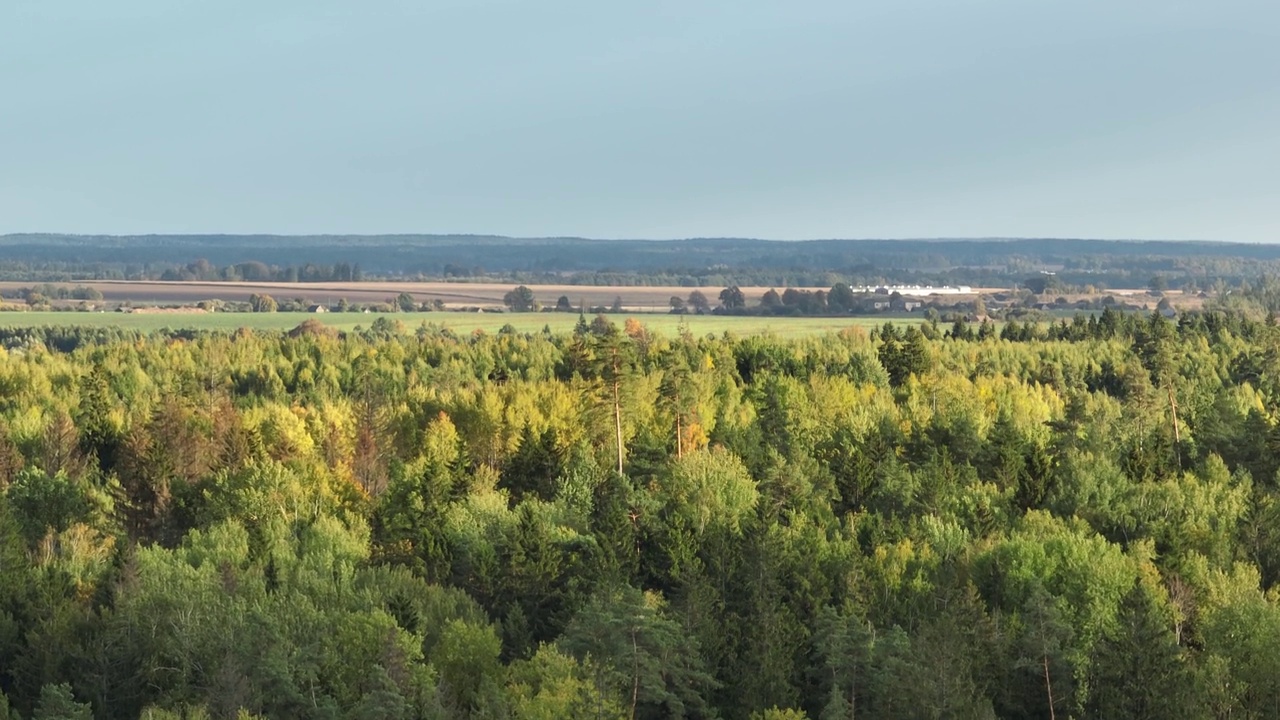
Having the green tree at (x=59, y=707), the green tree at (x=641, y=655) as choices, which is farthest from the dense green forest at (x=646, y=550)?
the green tree at (x=59, y=707)

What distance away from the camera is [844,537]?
85625mm

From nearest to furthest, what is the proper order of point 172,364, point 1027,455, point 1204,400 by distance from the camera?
point 1027,455, point 1204,400, point 172,364

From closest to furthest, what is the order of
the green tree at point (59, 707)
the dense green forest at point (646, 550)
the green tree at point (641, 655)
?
1. the green tree at point (59, 707)
2. the dense green forest at point (646, 550)
3. the green tree at point (641, 655)

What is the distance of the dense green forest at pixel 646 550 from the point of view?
6097cm

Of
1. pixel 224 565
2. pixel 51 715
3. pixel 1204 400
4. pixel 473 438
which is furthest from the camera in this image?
pixel 1204 400

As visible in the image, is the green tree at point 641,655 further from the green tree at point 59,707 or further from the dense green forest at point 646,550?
the green tree at point 59,707

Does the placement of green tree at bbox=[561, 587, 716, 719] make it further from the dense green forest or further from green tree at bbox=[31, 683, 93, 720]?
green tree at bbox=[31, 683, 93, 720]

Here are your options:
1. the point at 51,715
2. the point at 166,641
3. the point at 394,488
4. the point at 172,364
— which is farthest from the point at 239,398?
the point at 51,715

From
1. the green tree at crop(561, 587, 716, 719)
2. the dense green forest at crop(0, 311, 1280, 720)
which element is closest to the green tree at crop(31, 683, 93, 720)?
the dense green forest at crop(0, 311, 1280, 720)

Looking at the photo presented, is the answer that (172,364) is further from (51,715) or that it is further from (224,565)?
(51,715)

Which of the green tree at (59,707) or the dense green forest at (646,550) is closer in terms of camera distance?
the green tree at (59,707)

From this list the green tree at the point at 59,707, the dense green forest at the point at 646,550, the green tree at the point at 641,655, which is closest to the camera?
the green tree at the point at 59,707

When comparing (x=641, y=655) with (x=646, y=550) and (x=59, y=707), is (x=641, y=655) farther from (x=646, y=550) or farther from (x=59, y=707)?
(x=646, y=550)

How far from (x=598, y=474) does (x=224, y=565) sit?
1105 inches
